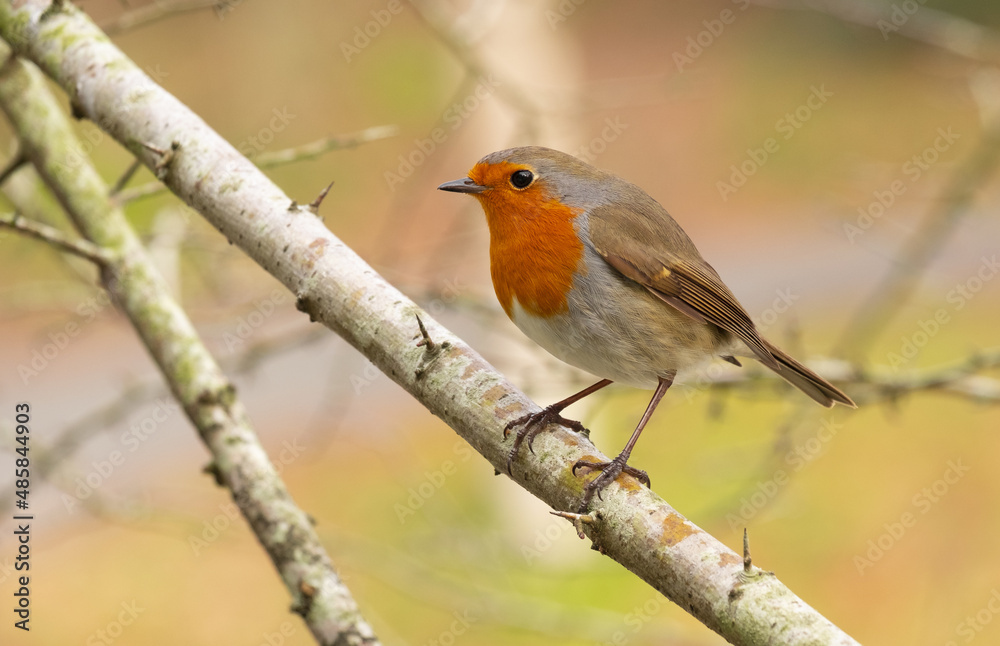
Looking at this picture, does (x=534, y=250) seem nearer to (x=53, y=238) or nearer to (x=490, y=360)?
(x=53, y=238)

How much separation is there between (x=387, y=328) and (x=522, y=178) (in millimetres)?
1137

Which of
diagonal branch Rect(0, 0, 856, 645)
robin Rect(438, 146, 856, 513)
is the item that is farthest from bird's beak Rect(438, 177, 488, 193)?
diagonal branch Rect(0, 0, 856, 645)

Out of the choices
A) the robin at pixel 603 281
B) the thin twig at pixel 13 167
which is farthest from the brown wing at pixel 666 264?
the thin twig at pixel 13 167

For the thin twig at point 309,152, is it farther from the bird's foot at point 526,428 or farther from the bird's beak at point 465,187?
the bird's foot at point 526,428

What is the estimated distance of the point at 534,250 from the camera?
10.1ft

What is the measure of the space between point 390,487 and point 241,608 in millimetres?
1963

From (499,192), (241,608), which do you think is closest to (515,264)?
(499,192)

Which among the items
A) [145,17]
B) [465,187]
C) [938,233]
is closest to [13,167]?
[145,17]

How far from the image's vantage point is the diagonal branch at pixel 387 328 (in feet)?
6.01

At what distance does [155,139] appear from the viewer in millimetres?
2754

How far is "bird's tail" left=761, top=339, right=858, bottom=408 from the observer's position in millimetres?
3539

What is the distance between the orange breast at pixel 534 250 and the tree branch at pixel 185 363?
37.6 inches

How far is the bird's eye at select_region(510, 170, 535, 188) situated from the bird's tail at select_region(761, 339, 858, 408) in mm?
1116

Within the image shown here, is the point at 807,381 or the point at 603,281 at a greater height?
the point at 807,381
